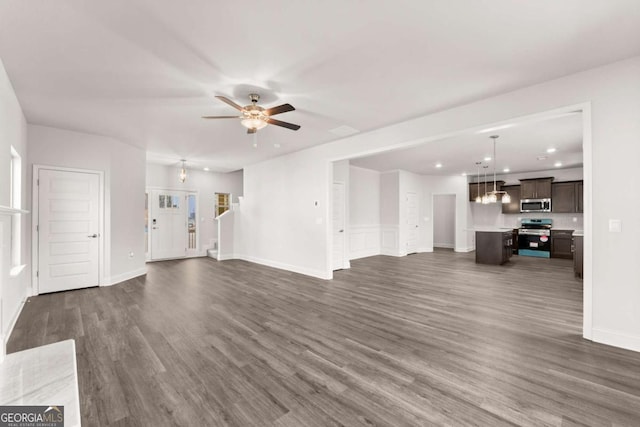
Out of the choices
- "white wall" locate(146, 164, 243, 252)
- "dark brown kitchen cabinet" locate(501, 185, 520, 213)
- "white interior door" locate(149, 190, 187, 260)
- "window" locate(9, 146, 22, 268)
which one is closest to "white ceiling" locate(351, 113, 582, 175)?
"dark brown kitchen cabinet" locate(501, 185, 520, 213)

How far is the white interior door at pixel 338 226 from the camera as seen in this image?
265 inches

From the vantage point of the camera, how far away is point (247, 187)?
7.99 meters

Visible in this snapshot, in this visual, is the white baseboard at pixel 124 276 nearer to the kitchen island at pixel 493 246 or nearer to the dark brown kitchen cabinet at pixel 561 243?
the kitchen island at pixel 493 246

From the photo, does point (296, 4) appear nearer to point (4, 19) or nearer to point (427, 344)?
point (4, 19)

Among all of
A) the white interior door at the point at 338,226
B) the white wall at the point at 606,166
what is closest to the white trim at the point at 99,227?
the white interior door at the point at 338,226

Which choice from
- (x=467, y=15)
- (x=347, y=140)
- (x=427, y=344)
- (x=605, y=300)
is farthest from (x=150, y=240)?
(x=605, y=300)

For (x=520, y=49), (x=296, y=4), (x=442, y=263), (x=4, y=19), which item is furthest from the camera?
(x=442, y=263)

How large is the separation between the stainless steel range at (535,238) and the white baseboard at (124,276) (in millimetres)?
10975

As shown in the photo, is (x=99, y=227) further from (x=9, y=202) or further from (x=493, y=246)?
(x=493, y=246)

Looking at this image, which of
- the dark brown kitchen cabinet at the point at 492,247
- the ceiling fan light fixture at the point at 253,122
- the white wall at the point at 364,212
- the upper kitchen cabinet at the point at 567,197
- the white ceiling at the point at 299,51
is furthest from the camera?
the white wall at the point at 364,212

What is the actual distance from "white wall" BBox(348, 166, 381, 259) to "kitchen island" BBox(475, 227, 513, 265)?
2.95 m

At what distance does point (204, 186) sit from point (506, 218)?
10.5 m

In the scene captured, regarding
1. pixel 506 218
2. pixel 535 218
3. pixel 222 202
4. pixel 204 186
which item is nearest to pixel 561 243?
pixel 535 218

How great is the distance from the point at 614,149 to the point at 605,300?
1535 mm
